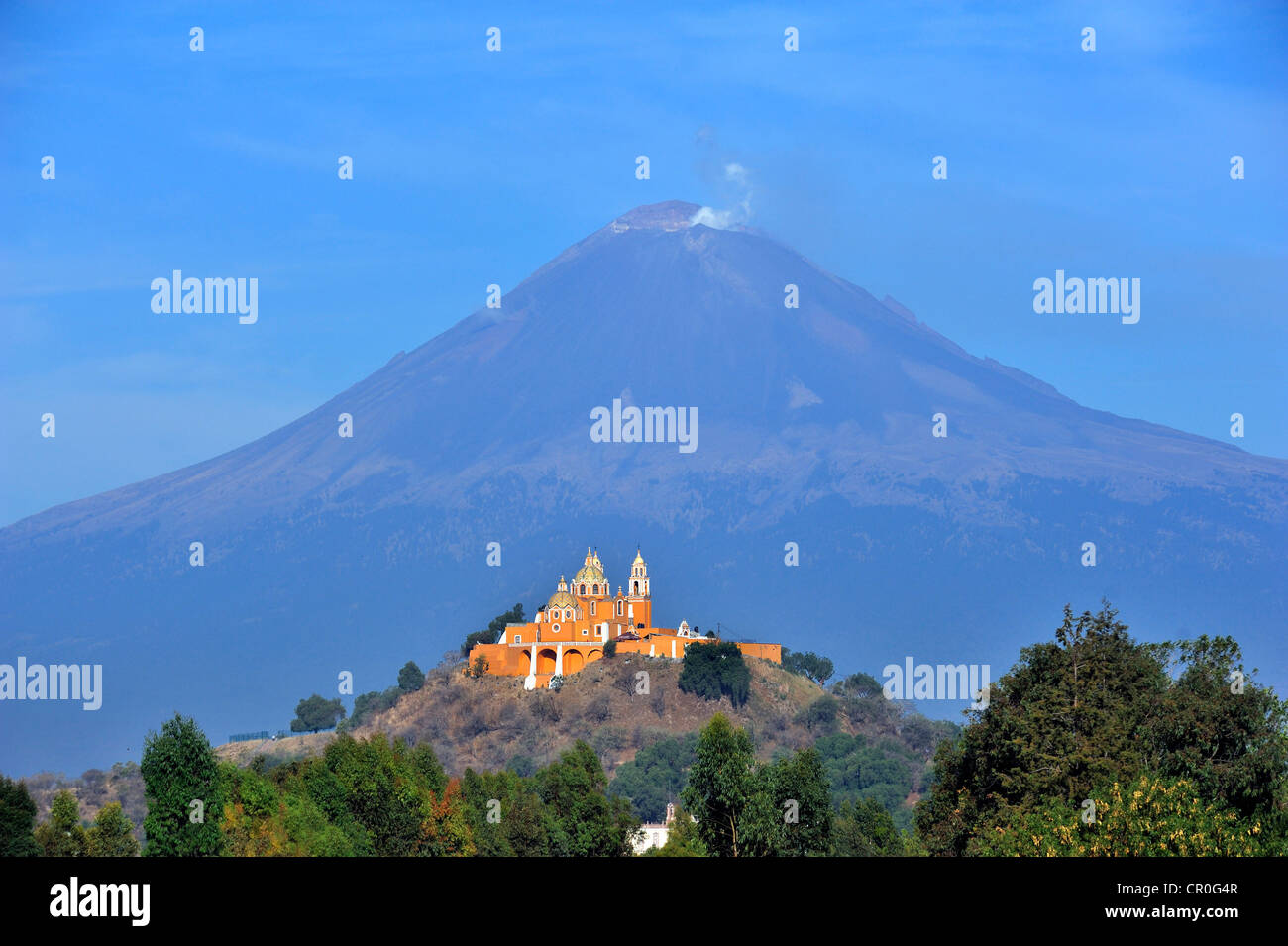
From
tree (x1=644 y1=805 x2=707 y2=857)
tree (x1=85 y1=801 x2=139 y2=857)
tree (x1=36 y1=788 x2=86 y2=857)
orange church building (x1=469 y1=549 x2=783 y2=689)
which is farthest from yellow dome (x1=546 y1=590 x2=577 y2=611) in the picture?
tree (x1=36 y1=788 x2=86 y2=857)

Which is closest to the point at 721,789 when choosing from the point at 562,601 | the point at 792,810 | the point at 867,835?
the point at 792,810

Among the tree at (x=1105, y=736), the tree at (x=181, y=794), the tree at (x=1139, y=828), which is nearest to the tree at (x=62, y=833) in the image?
the tree at (x=181, y=794)

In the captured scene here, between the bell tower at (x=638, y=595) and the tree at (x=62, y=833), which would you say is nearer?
the tree at (x=62, y=833)

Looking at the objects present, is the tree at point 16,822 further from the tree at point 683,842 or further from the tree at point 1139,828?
the tree at point 1139,828

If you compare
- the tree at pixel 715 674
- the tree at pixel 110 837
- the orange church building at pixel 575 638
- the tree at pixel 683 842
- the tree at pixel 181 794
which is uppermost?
the orange church building at pixel 575 638

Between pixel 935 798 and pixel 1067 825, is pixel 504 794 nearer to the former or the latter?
pixel 935 798

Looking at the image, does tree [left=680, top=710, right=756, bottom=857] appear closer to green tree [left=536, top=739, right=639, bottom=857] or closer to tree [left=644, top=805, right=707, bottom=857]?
tree [left=644, top=805, right=707, bottom=857]
